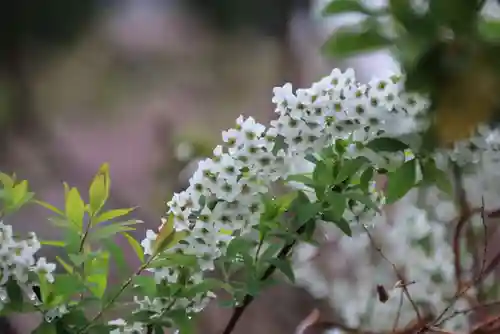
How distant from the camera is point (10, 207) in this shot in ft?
1.90

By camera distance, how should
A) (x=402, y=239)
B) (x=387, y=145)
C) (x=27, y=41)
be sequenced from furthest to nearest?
1. (x=27, y=41)
2. (x=402, y=239)
3. (x=387, y=145)

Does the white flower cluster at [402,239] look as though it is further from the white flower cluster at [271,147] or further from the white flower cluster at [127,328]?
the white flower cluster at [127,328]

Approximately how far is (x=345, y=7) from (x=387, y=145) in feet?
0.42

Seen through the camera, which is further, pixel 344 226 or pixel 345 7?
pixel 344 226

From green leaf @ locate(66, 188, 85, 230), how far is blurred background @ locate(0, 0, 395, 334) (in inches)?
29.0

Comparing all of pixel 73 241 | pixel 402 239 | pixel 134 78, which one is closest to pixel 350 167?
pixel 73 241

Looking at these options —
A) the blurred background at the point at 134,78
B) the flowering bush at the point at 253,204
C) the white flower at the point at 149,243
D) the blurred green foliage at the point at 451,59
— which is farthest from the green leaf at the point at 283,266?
the blurred background at the point at 134,78

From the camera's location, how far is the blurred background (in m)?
1.36

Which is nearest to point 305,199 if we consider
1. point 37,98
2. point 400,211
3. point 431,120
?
point 431,120

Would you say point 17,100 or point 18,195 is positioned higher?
point 17,100

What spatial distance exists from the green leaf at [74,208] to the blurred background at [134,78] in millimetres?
736

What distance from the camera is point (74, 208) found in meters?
0.57

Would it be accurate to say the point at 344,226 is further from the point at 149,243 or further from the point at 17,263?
the point at 17,263

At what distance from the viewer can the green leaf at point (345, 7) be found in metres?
0.40
